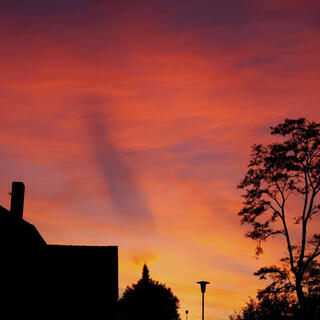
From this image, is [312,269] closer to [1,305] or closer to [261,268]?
[261,268]

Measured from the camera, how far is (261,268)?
110 ft

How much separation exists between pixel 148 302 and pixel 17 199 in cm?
5889

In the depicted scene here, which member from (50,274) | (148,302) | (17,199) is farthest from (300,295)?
(148,302)

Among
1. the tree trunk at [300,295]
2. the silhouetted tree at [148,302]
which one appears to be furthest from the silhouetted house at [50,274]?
the silhouetted tree at [148,302]

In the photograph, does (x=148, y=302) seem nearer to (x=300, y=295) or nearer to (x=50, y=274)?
(x=50, y=274)

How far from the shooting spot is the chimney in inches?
1458

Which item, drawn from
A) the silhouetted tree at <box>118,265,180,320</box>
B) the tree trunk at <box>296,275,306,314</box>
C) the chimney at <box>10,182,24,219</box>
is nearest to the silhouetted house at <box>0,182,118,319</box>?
the chimney at <box>10,182,24,219</box>

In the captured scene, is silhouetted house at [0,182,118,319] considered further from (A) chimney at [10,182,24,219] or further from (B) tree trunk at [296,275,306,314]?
(B) tree trunk at [296,275,306,314]

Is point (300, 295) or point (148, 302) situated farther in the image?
point (148, 302)

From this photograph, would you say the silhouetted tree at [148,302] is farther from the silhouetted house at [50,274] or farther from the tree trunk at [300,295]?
the tree trunk at [300,295]

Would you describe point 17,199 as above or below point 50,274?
above

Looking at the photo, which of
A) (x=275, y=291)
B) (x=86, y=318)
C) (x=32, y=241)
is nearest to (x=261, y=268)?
(x=275, y=291)

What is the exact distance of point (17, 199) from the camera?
37.2m

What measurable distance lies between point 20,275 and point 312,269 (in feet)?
60.1
